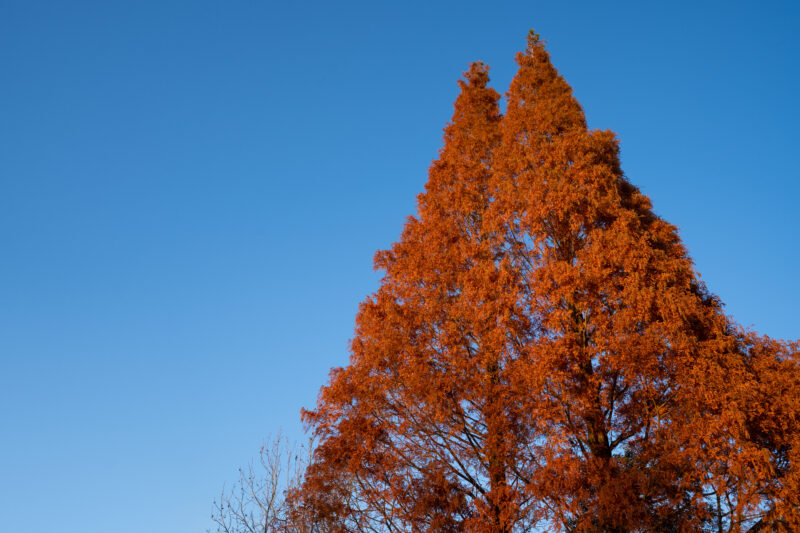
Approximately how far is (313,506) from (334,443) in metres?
1.04

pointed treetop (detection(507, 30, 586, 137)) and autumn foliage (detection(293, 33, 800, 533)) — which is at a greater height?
pointed treetop (detection(507, 30, 586, 137))

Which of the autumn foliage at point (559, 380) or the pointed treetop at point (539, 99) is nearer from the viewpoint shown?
the autumn foliage at point (559, 380)

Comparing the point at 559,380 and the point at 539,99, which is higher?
the point at 539,99

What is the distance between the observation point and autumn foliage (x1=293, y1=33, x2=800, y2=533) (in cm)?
802

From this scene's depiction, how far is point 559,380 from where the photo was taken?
890cm

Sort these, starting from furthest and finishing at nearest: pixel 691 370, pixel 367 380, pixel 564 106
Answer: pixel 564 106, pixel 367 380, pixel 691 370

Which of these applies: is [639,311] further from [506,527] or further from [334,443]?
[334,443]

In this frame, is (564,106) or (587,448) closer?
(587,448)

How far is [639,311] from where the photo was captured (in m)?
8.94

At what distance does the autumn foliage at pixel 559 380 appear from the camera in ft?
26.3

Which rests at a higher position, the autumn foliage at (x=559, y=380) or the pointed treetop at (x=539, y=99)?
the pointed treetop at (x=539, y=99)

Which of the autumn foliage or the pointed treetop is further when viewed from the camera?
the pointed treetop

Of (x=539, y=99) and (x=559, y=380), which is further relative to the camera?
(x=539, y=99)

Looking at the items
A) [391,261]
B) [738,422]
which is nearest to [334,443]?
[391,261]
